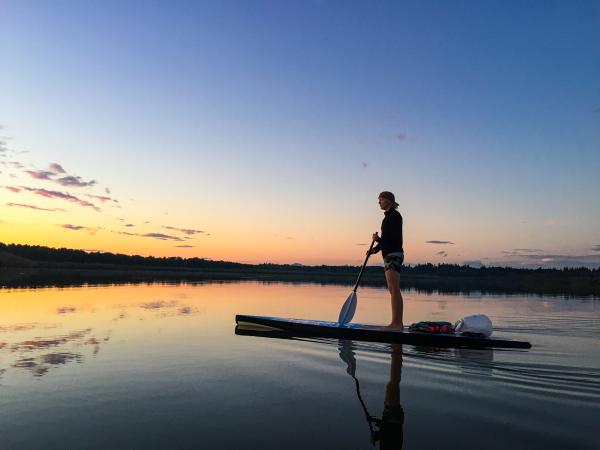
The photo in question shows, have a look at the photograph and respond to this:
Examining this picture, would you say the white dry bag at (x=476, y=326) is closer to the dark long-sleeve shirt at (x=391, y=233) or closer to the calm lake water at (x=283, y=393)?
the calm lake water at (x=283, y=393)

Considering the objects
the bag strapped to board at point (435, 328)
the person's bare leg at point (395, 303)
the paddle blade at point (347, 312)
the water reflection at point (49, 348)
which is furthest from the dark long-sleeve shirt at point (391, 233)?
the water reflection at point (49, 348)

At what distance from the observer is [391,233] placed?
823cm

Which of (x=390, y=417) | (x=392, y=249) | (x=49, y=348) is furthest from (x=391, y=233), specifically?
(x=49, y=348)

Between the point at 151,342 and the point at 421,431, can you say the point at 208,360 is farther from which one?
the point at 421,431

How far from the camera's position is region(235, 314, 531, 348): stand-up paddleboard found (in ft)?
23.0

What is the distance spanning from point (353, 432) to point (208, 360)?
3166mm

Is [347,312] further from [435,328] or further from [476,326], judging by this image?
[476,326]

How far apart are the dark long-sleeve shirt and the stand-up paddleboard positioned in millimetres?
1527

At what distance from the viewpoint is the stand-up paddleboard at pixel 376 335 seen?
7012 mm

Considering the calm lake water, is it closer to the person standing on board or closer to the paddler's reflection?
the paddler's reflection

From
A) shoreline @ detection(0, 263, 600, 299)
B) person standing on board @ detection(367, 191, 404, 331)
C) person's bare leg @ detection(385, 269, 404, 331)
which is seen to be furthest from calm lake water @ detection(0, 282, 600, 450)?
shoreline @ detection(0, 263, 600, 299)

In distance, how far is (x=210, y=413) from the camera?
12.2 feet

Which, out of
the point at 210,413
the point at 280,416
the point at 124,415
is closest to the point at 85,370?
the point at 124,415

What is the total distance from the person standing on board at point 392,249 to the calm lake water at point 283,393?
95 centimetres
